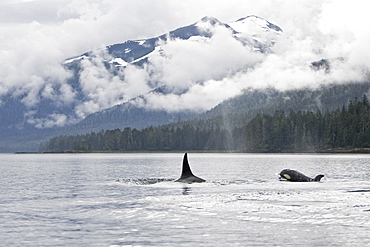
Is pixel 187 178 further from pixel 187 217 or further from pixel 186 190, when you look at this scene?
pixel 187 217

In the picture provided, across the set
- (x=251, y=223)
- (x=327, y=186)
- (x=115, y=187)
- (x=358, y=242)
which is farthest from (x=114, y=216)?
(x=327, y=186)

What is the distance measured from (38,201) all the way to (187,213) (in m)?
13.7

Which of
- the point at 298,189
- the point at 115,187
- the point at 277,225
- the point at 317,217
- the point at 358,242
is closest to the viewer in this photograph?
the point at 358,242

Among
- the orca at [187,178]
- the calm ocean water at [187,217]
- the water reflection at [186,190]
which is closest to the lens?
the calm ocean water at [187,217]

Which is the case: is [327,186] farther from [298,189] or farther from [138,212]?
[138,212]

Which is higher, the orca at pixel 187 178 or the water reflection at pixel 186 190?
the orca at pixel 187 178

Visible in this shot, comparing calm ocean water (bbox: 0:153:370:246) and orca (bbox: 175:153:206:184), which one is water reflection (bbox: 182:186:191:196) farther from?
orca (bbox: 175:153:206:184)

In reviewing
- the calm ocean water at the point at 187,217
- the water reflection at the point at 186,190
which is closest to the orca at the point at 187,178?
the water reflection at the point at 186,190

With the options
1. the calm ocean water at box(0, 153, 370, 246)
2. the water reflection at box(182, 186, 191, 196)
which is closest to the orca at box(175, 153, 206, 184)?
the water reflection at box(182, 186, 191, 196)

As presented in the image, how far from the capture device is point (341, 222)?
3203 centimetres

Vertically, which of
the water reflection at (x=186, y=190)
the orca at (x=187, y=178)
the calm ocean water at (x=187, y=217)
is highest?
the orca at (x=187, y=178)

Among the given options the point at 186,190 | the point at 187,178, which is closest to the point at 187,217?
the point at 186,190

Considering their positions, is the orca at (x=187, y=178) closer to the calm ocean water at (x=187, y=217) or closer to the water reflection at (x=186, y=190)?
the water reflection at (x=186, y=190)

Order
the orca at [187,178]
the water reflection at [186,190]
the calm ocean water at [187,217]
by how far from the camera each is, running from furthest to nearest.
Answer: the orca at [187,178]
the water reflection at [186,190]
the calm ocean water at [187,217]
